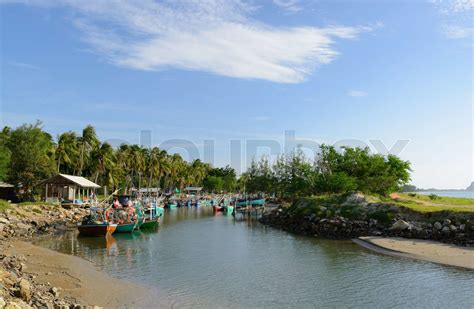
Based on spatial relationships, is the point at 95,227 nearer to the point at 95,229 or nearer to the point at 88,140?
the point at 95,229

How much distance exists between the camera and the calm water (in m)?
17.5

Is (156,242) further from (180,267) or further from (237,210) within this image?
(237,210)

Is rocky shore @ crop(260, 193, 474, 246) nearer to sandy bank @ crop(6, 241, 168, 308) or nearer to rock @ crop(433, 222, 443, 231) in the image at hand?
rock @ crop(433, 222, 443, 231)

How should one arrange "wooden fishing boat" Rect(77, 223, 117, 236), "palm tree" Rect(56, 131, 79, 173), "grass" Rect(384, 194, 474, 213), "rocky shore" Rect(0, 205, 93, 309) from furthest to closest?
"palm tree" Rect(56, 131, 79, 173) → "wooden fishing boat" Rect(77, 223, 117, 236) → "grass" Rect(384, 194, 474, 213) → "rocky shore" Rect(0, 205, 93, 309)

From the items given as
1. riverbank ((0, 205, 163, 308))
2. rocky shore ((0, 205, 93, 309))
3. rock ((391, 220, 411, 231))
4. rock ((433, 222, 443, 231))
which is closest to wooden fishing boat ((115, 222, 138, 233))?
rocky shore ((0, 205, 93, 309))

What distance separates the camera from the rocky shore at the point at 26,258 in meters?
13.0

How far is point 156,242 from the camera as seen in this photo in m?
35.2

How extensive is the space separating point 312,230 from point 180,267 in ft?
65.3

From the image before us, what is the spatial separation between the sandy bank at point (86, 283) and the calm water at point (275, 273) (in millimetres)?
957

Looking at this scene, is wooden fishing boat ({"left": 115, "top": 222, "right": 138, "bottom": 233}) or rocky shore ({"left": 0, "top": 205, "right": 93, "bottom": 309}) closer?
rocky shore ({"left": 0, "top": 205, "right": 93, "bottom": 309})

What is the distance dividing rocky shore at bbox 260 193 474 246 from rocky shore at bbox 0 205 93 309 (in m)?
25.3

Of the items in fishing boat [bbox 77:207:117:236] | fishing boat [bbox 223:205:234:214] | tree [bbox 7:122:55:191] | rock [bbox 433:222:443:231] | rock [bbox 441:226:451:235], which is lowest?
fishing boat [bbox 223:205:234:214]

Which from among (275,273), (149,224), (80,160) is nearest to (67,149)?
(80,160)

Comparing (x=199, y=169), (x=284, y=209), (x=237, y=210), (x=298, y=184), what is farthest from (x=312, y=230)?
(x=199, y=169)
